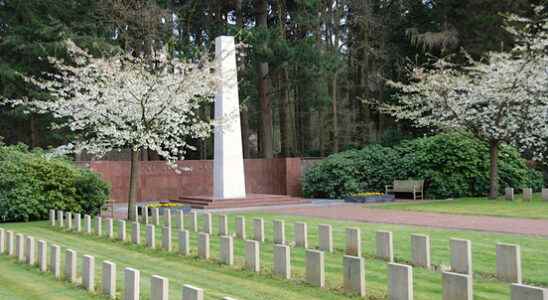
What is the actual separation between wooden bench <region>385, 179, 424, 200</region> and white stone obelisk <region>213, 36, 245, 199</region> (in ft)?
24.6

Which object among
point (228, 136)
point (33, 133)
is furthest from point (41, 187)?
point (33, 133)

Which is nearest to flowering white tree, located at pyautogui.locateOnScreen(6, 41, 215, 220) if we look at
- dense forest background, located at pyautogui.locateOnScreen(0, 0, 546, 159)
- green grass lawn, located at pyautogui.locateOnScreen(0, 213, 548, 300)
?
green grass lawn, located at pyautogui.locateOnScreen(0, 213, 548, 300)

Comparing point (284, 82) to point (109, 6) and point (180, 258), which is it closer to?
A: point (109, 6)

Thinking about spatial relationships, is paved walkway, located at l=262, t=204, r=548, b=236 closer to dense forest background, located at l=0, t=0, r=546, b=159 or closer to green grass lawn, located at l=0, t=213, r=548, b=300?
green grass lawn, located at l=0, t=213, r=548, b=300

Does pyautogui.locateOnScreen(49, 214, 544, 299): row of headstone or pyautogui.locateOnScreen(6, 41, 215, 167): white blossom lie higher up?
pyautogui.locateOnScreen(6, 41, 215, 167): white blossom

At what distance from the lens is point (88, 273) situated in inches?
362

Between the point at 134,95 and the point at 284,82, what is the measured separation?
2336 cm

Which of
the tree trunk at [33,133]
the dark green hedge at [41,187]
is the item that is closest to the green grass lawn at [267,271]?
the dark green hedge at [41,187]

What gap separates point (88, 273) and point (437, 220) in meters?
11.1

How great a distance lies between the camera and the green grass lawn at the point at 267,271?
28.2 ft

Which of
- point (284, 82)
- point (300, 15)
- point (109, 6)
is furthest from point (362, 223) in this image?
point (284, 82)

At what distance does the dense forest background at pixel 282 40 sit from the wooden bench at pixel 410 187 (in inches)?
164

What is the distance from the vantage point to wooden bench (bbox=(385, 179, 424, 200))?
28.4 meters

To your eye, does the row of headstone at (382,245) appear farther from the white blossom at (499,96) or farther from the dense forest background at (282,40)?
the dense forest background at (282,40)
